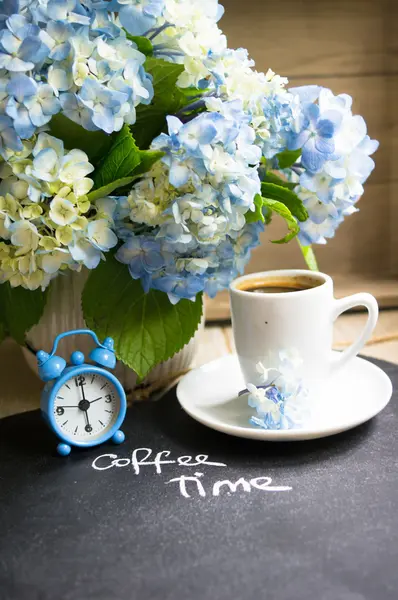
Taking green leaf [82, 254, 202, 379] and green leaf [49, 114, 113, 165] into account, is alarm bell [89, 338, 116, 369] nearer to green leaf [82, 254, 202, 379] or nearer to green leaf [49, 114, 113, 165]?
green leaf [82, 254, 202, 379]

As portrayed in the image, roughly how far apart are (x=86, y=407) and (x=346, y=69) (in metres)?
0.77

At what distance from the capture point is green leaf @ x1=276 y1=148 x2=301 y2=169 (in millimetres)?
818

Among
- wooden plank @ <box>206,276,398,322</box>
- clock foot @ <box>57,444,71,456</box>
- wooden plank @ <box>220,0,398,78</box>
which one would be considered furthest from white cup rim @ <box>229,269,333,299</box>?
wooden plank @ <box>220,0,398,78</box>

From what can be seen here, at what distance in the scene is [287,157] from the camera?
82 centimetres

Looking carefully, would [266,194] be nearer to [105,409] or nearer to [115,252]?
[115,252]

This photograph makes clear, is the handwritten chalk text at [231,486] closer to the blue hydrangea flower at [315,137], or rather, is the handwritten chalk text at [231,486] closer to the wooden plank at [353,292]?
the blue hydrangea flower at [315,137]

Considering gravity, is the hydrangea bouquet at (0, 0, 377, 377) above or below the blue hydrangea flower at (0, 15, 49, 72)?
below

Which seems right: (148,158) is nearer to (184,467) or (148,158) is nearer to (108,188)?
(108,188)

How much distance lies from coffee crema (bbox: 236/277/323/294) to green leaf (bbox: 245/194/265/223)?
0.08 metres

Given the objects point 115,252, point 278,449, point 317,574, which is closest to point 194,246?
point 115,252

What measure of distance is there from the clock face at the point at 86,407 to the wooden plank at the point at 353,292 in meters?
0.50

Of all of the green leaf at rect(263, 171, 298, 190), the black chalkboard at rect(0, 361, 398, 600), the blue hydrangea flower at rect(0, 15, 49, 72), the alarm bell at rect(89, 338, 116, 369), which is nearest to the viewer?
the black chalkboard at rect(0, 361, 398, 600)

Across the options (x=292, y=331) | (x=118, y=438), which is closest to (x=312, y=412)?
(x=292, y=331)

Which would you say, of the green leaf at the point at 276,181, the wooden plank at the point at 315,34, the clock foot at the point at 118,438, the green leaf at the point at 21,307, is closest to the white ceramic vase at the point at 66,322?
the green leaf at the point at 21,307
